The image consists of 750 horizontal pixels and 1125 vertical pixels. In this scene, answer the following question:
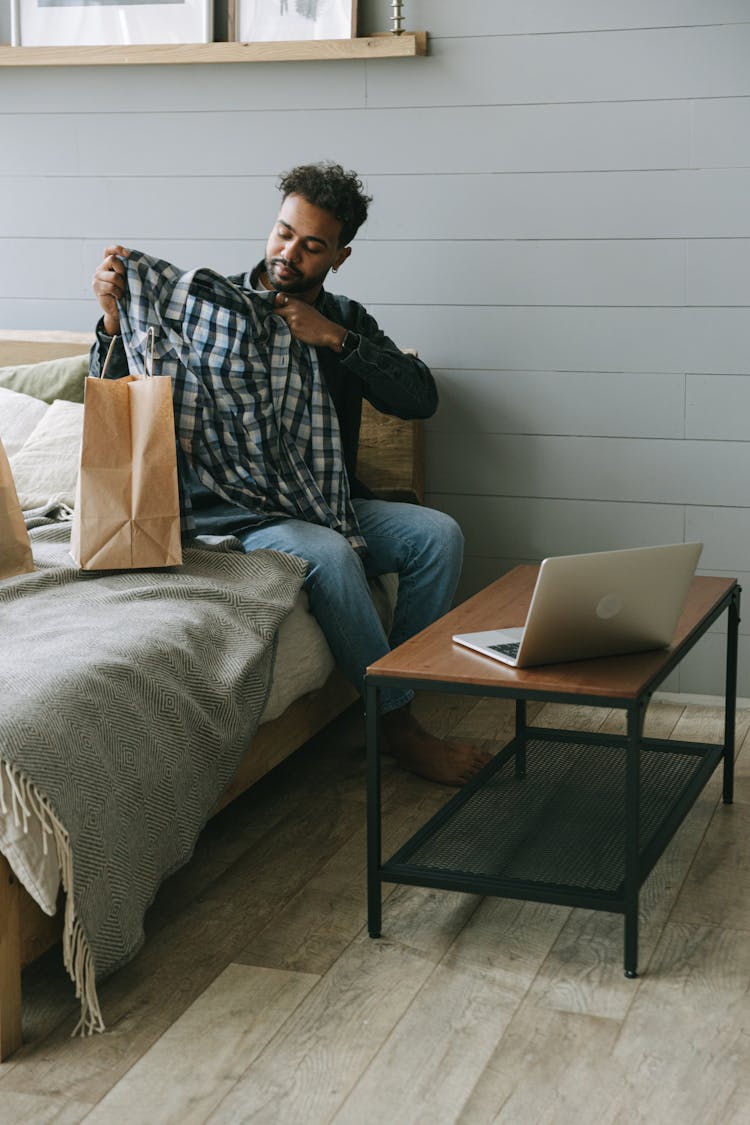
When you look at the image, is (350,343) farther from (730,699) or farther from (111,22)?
(111,22)

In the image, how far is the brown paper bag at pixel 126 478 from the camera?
2338 mm

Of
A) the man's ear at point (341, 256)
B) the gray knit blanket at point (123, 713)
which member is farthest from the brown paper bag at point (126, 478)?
the man's ear at point (341, 256)

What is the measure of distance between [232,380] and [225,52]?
1032mm

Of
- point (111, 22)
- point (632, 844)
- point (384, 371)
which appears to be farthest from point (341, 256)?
point (632, 844)

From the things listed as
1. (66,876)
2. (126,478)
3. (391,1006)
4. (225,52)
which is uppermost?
(225,52)

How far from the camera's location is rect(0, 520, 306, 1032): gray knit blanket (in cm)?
170

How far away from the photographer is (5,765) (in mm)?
1638

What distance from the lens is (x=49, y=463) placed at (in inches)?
113

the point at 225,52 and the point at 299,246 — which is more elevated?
the point at 225,52

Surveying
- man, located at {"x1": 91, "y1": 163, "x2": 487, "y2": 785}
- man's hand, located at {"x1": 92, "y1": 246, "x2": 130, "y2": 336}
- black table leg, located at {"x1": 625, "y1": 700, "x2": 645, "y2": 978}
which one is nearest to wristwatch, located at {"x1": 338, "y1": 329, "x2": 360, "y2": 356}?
man, located at {"x1": 91, "y1": 163, "x2": 487, "y2": 785}

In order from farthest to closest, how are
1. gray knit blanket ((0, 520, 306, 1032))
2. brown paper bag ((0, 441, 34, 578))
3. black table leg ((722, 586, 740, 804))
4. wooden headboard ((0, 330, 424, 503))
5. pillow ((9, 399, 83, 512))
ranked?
wooden headboard ((0, 330, 424, 503)) < pillow ((9, 399, 83, 512)) < black table leg ((722, 586, 740, 804)) < brown paper bag ((0, 441, 34, 578)) < gray knit blanket ((0, 520, 306, 1032))

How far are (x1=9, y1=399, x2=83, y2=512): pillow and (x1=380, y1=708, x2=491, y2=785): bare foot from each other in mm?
859

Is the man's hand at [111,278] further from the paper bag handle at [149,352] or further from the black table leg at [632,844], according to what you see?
the black table leg at [632,844]

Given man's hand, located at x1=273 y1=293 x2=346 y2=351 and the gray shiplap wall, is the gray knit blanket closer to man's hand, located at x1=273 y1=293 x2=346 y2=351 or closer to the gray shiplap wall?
man's hand, located at x1=273 y1=293 x2=346 y2=351
